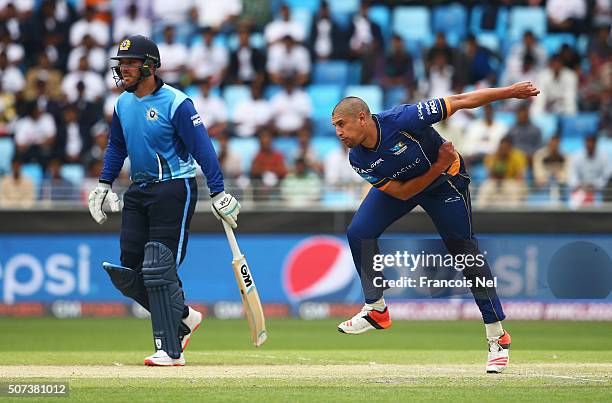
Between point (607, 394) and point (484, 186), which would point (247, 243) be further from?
point (607, 394)

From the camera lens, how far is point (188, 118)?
8.44 m

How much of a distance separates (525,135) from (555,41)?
330 centimetres

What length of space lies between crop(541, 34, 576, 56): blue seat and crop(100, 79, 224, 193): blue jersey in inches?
449

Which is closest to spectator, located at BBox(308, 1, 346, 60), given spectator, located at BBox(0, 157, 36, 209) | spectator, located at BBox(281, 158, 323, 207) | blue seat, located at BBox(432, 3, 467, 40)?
blue seat, located at BBox(432, 3, 467, 40)

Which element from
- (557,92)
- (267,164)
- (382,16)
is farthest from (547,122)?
(267,164)

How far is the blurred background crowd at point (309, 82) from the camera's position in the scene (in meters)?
15.8

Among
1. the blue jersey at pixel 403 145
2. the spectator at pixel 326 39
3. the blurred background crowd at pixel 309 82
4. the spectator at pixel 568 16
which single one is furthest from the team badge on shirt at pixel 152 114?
the spectator at pixel 568 16

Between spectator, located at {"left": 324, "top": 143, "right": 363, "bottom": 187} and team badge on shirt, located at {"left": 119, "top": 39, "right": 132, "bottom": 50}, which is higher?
team badge on shirt, located at {"left": 119, "top": 39, "right": 132, "bottom": 50}

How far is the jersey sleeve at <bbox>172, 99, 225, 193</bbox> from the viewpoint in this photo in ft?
27.7

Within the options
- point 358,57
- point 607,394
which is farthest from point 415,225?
point 607,394

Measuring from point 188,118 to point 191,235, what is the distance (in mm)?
7050

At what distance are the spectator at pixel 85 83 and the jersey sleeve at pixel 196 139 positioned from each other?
384 inches

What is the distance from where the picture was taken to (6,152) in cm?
1748

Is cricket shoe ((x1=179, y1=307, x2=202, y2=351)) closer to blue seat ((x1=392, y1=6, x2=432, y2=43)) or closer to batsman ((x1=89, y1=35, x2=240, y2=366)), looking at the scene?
batsman ((x1=89, y1=35, x2=240, y2=366))
